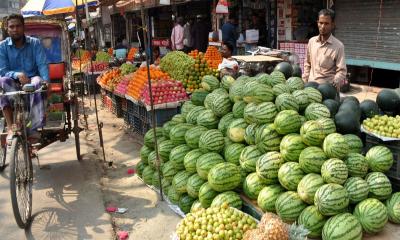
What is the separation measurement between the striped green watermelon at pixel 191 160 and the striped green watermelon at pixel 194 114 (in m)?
0.66

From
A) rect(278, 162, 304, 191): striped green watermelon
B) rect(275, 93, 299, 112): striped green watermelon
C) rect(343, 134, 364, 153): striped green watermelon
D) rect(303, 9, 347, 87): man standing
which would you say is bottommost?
rect(278, 162, 304, 191): striped green watermelon

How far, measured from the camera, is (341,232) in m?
3.06

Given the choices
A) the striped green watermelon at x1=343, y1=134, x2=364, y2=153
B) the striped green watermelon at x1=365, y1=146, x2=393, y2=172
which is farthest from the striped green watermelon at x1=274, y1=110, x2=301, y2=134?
the striped green watermelon at x1=365, y1=146, x2=393, y2=172

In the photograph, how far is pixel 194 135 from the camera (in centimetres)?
458

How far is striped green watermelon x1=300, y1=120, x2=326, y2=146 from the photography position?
3596mm

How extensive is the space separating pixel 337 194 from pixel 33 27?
20.6 feet

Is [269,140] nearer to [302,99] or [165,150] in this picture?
[302,99]

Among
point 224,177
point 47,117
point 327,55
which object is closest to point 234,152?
point 224,177

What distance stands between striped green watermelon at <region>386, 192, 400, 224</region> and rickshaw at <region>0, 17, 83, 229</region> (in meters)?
A: 3.50

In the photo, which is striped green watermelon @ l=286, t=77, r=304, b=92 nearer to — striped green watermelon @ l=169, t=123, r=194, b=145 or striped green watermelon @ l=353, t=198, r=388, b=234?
striped green watermelon @ l=169, t=123, r=194, b=145

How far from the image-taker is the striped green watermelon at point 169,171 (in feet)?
15.6

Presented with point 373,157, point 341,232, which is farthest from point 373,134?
point 341,232

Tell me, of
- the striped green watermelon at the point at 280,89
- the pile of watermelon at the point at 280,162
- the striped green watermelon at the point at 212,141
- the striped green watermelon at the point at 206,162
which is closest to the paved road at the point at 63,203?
the pile of watermelon at the point at 280,162

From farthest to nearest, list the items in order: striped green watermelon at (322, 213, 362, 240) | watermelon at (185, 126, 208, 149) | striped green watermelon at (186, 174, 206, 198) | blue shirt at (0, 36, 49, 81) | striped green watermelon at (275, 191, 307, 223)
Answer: blue shirt at (0, 36, 49, 81)
watermelon at (185, 126, 208, 149)
striped green watermelon at (186, 174, 206, 198)
striped green watermelon at (275, 191, 307, 223)
striped green watermelon at (322, 213, 362, 240)
